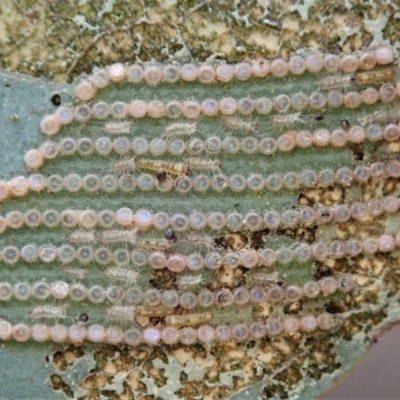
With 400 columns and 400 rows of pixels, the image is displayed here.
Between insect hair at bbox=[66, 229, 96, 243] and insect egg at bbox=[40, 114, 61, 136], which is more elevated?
insect egg at bbox=[40, 114, 61, 136]

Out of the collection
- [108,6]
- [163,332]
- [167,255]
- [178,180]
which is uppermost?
[108,6]

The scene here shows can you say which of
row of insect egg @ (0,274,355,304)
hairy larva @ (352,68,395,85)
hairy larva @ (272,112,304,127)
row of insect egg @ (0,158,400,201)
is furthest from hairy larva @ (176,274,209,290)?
hairy larva @ (352,68,395,85)

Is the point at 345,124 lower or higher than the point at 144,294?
higher

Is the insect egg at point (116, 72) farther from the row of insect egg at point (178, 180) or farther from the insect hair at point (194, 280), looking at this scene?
Result: the insect hair at point (194, 280)

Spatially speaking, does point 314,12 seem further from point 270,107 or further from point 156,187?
point 156,187

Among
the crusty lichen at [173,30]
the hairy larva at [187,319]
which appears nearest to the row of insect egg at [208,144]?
the crusty lichen at [173,30]

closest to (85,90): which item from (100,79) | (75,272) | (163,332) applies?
(100,79)

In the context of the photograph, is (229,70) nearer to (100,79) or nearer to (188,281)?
(100,79)

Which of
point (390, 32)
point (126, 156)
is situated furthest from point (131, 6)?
point (390, 32)

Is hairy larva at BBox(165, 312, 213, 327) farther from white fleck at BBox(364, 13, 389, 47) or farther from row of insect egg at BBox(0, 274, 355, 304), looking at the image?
white fleck at BBox(364, 13, 389, 47)
